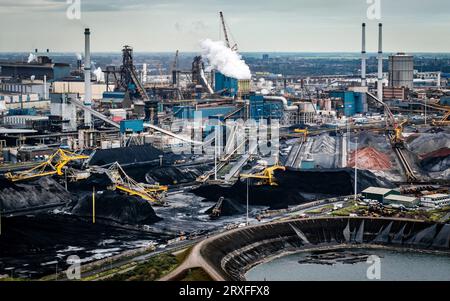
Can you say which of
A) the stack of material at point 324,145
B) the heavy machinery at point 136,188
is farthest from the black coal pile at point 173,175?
the stack of material at point 324,145

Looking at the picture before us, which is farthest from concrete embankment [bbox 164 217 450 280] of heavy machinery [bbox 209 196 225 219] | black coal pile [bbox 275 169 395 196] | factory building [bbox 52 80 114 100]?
factory building [bbox 52 80 114 100]

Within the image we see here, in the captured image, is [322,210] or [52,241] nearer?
[52,241]

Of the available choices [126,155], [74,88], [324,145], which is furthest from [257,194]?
[74,88]

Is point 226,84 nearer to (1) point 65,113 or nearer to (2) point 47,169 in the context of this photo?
(1) point 65,113

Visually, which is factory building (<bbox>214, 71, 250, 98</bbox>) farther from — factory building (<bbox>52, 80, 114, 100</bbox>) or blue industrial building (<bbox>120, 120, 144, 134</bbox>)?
blue industrial building (<bbox>120, 120, 144, 134</bbox>)

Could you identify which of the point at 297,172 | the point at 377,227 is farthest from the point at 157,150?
the point at 377,227

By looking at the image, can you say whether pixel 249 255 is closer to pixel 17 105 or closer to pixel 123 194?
pixel 123 194
